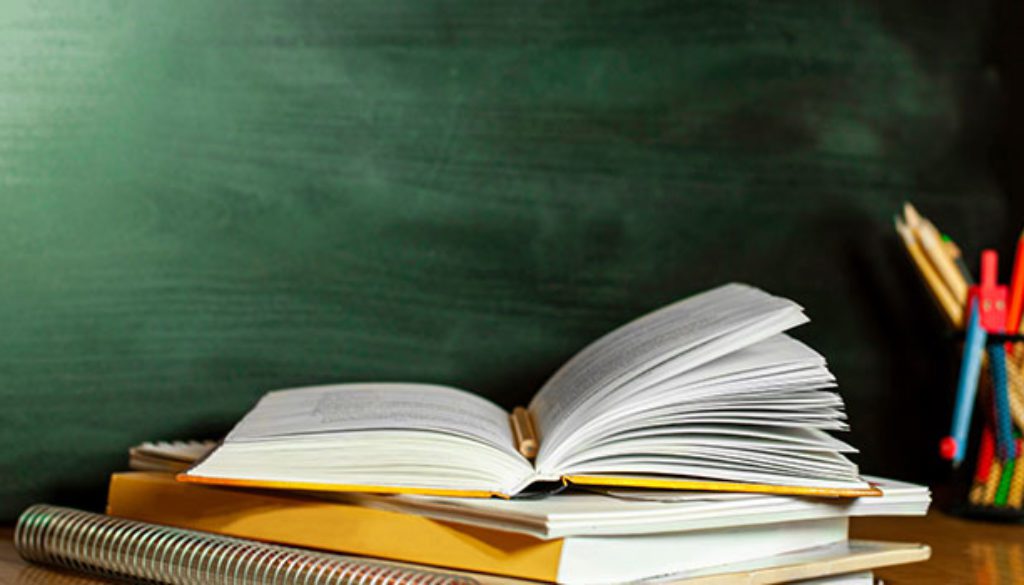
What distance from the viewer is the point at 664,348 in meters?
0.80

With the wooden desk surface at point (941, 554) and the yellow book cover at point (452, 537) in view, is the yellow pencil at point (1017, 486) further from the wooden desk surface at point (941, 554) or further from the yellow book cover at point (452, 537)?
the yellow book cover at point (452, 537)

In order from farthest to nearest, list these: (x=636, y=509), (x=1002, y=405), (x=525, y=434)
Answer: (x=1002, y=405) → (x=525, y=434) → (x=636, y=509)

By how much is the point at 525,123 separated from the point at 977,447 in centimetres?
64

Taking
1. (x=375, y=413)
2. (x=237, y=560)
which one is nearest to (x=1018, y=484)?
(x=375, y=413)

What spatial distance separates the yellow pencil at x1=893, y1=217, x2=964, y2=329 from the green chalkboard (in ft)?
0.44

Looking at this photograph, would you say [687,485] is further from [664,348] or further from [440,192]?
[440,192]

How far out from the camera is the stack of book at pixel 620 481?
2.35ft

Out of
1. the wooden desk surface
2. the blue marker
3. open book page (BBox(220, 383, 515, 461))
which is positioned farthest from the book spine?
the blue marker

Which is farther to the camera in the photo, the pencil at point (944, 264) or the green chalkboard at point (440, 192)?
the pencil at point (944, 264)

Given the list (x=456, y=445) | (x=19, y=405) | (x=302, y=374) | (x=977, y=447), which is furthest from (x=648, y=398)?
(x=977, y=447)

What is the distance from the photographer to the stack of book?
72 cm

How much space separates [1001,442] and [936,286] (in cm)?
16

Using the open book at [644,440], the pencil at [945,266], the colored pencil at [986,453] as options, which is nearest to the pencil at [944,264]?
the pencil at [945,266]

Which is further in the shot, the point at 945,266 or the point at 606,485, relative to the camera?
the point at 945,266
